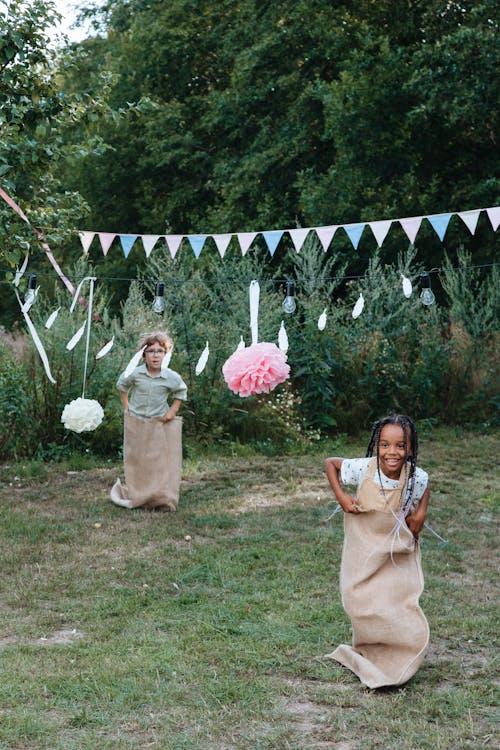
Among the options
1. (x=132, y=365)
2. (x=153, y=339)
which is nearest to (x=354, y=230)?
(x=153, y=339)

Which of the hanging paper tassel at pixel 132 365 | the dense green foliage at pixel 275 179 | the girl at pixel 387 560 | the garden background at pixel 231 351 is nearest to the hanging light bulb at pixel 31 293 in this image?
the garden background at pixel 231 351

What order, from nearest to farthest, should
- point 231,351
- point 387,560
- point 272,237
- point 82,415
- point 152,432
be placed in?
point 387,560
point 152,432
point 82,415
point 272,237
point 231,351

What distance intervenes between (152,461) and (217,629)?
2.90m

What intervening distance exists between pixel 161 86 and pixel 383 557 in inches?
734

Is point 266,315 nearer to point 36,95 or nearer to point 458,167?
point 36,95

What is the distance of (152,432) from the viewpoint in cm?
756

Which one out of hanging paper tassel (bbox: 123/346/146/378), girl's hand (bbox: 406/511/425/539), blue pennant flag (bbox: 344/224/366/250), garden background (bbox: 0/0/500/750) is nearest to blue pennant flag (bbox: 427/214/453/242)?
blue pennant flag (bbox: 344/224/366/250)

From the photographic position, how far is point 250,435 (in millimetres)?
10906

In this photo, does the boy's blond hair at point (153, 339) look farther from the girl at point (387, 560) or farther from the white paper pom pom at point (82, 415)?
the girl at point (387, 560)

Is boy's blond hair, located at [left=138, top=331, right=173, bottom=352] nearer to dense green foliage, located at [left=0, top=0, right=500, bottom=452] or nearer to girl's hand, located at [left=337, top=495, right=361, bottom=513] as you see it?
dense green foliage, located at [left=0, top=0, right=500, bottom=452]

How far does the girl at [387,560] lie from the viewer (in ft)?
13.6

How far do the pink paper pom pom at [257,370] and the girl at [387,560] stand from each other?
286 centimetres

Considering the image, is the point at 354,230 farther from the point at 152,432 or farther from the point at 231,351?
the point at 231,351

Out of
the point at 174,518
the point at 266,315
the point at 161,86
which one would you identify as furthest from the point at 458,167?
the point at 174,518
